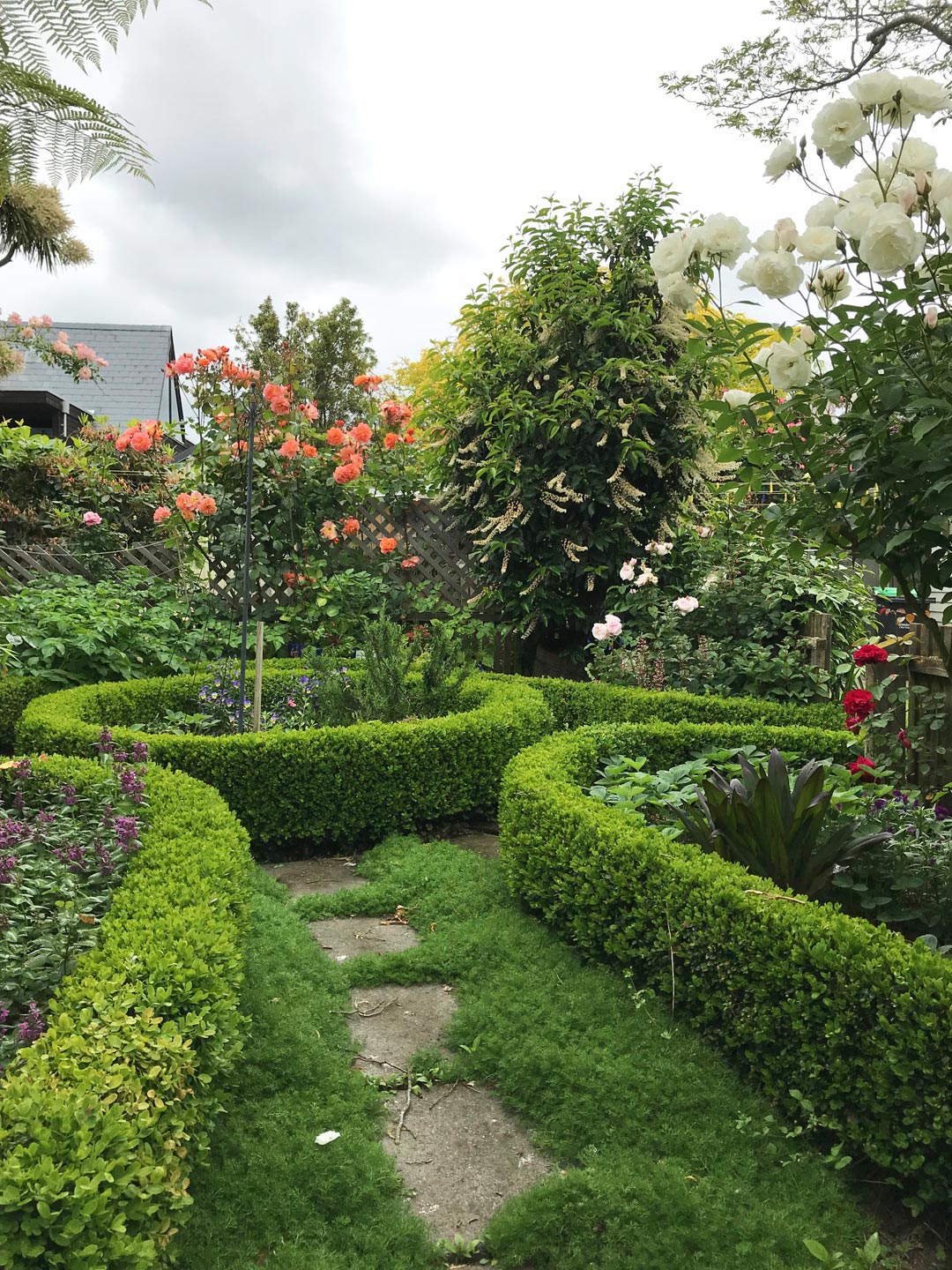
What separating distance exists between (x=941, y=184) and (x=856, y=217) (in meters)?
0.22

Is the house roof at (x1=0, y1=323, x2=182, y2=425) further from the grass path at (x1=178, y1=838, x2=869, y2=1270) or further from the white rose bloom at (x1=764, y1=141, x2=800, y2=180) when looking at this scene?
the white rose bloom at (x1=764, y1=141, x2=800, y2=180)

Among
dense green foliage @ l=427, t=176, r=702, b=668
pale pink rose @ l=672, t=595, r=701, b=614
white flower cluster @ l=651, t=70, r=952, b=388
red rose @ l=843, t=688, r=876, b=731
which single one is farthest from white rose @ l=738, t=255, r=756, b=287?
dense green foliage @ l=427, t=176, r=702, b=668

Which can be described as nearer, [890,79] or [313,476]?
[890,79]

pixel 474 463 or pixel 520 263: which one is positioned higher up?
pixel 520 263

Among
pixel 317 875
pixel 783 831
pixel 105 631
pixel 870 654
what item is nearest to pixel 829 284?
pixel 783 831

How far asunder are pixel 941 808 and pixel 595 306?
4.99 metres

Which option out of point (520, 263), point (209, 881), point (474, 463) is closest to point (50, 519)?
point (474, 463)

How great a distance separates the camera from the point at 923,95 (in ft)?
6.27

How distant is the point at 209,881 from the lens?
266 cm

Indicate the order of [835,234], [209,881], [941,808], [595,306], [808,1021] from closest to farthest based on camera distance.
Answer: [835,234]
[808,1021]
[209,881]
[941,808]
[595,306]

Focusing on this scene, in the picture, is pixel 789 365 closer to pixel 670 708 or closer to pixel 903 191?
pixel 903 191

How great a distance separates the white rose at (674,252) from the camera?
2.10m

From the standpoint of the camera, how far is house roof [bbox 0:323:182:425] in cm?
2120

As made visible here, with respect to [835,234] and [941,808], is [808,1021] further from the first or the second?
[835,234]
